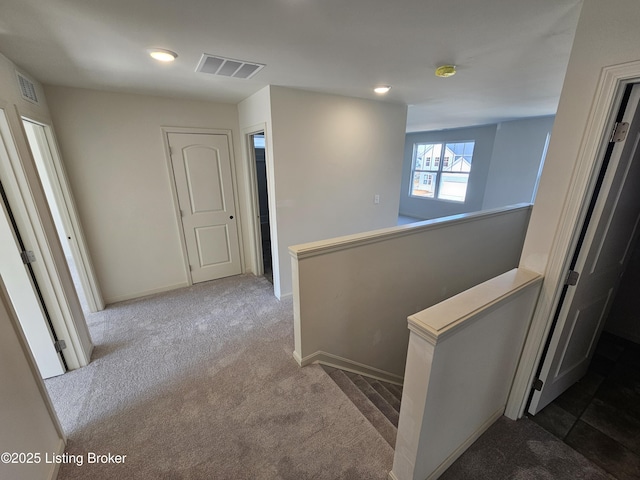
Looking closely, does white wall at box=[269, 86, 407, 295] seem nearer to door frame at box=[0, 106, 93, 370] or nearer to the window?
door frame at box=[0, 106, 93, 370]

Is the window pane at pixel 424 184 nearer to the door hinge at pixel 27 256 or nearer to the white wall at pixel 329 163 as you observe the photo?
the white wall at pixel 329 163

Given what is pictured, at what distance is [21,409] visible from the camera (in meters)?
1.22

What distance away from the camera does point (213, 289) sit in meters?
3.42

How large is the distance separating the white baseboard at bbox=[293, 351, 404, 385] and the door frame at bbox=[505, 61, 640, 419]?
1052 millimetres

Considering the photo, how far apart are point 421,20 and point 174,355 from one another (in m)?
2.94

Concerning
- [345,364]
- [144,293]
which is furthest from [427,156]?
[144,293]

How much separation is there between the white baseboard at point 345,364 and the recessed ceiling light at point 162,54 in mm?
2351

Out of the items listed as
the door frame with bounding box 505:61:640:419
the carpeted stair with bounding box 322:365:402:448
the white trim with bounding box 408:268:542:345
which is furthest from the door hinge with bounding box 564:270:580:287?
the carpeted stair with bounding box 322:365:402:448

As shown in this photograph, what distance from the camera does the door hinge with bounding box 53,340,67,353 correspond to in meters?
2.03

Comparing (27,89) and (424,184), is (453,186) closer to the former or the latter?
(424,184)

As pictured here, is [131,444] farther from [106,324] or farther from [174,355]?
[106,324]

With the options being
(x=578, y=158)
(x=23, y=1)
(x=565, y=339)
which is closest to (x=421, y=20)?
(x=578, y=158)

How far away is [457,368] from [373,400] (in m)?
0.99

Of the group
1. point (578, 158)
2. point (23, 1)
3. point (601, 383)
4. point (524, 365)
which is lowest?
point (601, 383)
